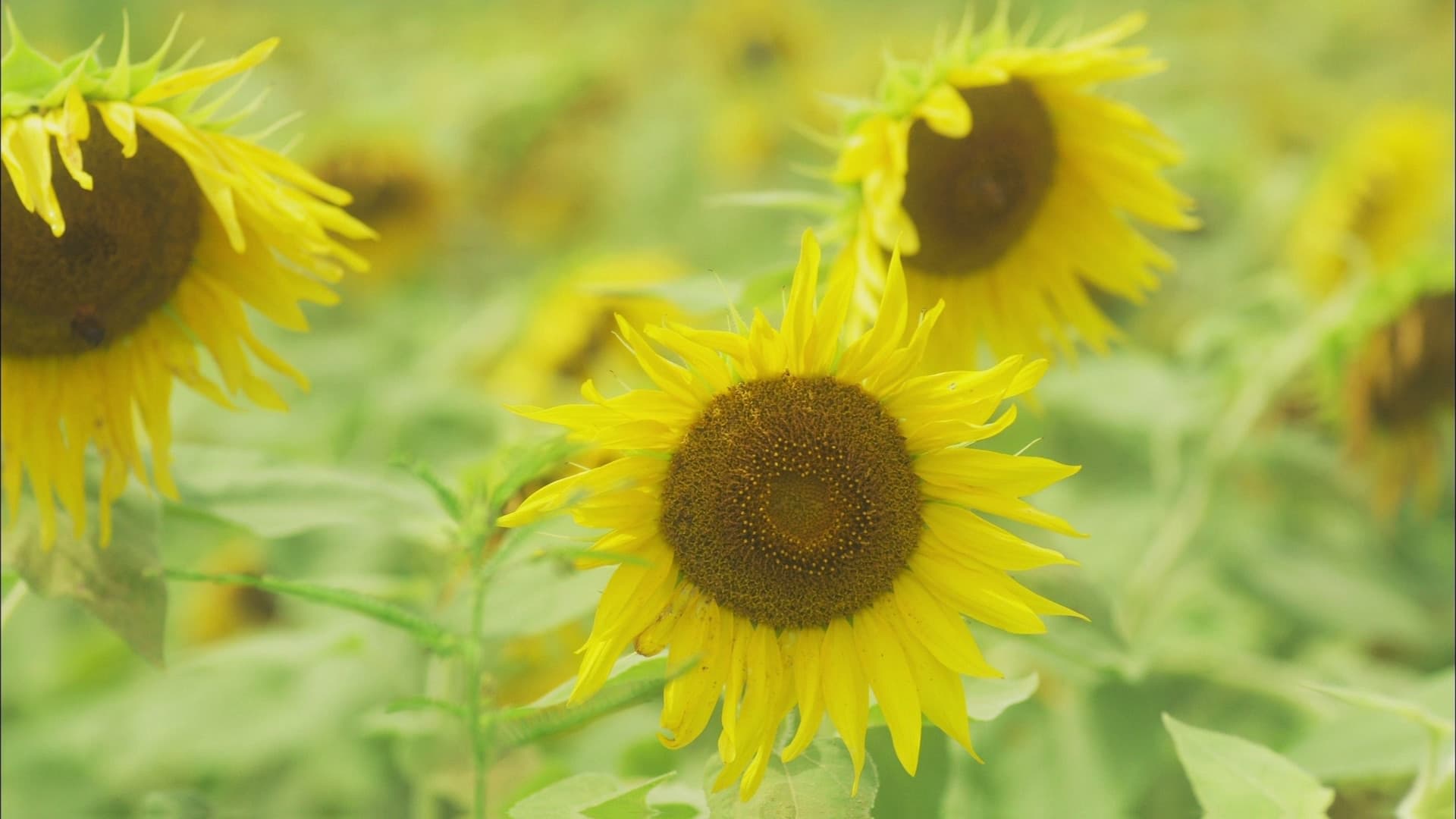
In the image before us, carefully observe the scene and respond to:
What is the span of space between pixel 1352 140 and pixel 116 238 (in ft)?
7.55

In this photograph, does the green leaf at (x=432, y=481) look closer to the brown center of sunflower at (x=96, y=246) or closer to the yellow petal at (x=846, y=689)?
the yellow petal at (x=846, y=689)

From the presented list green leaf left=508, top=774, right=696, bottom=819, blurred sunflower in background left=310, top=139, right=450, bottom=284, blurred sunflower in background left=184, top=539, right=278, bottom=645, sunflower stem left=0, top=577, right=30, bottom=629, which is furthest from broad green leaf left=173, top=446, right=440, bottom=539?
blurred sunflower in background left=310, top=139, right=450, bottom=284

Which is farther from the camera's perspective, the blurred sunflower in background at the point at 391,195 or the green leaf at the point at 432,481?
the blurred sunflower in background at the point at 391,195

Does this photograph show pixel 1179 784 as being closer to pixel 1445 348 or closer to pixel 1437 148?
pixel 1445 348

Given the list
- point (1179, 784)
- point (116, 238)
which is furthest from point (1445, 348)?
point (116, 238)

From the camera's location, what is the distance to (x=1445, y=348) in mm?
1533

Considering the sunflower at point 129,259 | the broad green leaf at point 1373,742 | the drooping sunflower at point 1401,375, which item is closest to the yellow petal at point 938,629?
the broad green leaf at point 1373,742

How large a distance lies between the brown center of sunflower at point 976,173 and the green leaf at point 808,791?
0.60 metres

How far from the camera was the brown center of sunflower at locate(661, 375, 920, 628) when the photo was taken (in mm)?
836

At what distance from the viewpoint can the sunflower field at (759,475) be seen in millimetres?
823

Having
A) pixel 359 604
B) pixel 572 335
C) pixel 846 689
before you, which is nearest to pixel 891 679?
pixel 846 689

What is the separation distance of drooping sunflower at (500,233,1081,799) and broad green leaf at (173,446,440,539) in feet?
1.05

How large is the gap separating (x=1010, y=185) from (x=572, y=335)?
89 cm

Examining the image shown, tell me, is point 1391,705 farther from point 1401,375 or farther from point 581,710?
point 1401,375
